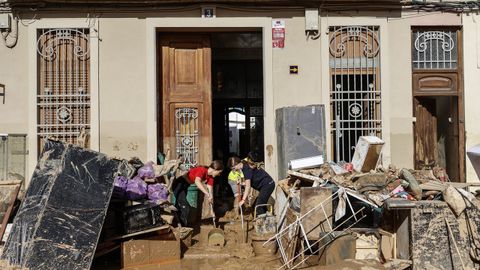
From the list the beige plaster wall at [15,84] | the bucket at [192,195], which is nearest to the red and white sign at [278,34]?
the bucket at [192,195]

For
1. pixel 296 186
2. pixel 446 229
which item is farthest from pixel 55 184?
pixel 446 229

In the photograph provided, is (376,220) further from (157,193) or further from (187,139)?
(187,139)

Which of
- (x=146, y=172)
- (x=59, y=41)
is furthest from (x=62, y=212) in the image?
(x=59, y=41)

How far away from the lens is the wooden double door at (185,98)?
9.40m

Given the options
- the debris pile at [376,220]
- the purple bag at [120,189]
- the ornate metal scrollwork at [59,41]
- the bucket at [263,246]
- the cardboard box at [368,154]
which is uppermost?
the ornate metal scrollwork at [59,41]

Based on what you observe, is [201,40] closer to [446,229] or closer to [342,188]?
[342,188]

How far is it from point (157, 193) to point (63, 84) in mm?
3084

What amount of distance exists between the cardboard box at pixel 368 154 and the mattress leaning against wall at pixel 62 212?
3.97 meters

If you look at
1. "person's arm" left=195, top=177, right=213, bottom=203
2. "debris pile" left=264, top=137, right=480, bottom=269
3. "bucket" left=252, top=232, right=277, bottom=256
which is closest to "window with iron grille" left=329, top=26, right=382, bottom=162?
"debris pile" left=264, top=137, right=480, bottom=269

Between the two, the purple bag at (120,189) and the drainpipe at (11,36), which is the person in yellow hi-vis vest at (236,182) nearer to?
the purple bag at (120,189)

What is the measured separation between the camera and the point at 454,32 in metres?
9.33

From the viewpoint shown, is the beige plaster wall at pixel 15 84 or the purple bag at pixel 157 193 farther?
the beige plaster wall at pixel 15 84

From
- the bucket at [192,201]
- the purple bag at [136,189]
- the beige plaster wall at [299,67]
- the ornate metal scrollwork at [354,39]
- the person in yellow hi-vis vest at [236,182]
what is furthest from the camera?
the ornate metal scrollwork at [354,39]

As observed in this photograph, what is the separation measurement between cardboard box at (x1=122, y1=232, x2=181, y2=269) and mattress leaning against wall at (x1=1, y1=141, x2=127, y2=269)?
0.78m
